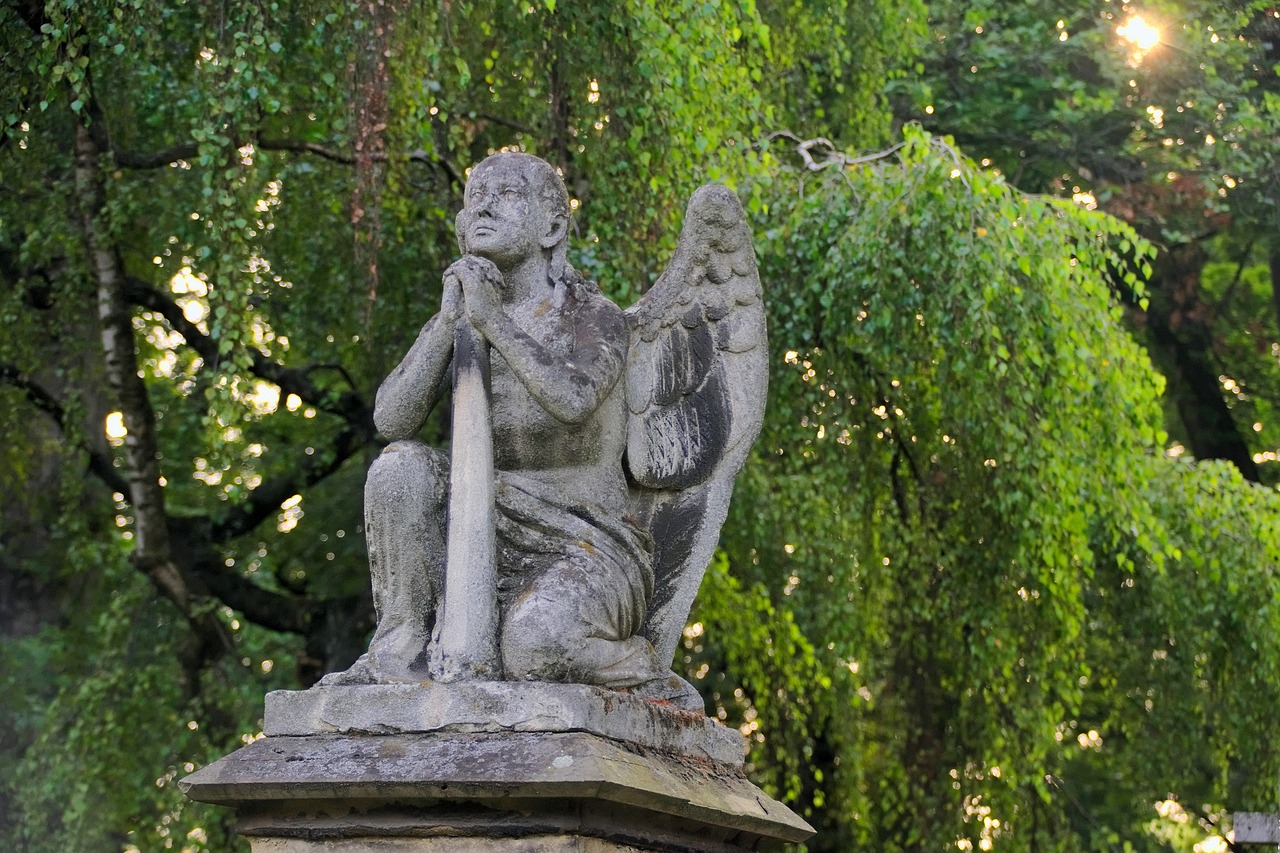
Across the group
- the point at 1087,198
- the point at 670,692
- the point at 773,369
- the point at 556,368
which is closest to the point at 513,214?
the point at 556,368

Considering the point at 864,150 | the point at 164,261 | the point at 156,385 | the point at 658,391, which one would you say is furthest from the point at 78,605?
the point at 658,391

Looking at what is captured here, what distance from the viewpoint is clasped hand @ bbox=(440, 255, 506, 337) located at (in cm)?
518

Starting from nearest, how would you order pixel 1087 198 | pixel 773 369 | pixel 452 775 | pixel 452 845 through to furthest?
pixel 452 775 → pixel 452 845 → pixel 773 369 → pixel 1087 198

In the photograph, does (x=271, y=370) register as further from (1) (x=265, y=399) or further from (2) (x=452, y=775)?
(2) (x=452, y=775)

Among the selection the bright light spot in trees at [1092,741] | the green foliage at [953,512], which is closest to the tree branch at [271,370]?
the green foliage at [953,512]

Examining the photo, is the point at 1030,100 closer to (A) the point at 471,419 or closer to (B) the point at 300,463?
(B) the point at 300,463

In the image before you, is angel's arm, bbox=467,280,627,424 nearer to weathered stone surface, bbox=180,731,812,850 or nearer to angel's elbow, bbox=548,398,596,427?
angel's elbow, bbox=548,398,596,427

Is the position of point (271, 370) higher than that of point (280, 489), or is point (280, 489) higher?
point (271, 370)

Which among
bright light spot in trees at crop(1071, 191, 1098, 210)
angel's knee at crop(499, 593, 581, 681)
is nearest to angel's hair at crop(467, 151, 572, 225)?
angel's knee at crop(499, 593, 581, 681)

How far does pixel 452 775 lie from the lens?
462 centimetres

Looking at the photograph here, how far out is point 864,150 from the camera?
12203 millimetres

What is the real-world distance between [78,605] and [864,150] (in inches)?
271

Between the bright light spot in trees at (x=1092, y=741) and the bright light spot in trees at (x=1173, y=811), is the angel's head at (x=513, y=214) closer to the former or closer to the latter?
the bright light spot in trees at (x=1173, y=811)

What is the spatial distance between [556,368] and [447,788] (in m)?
1.17
